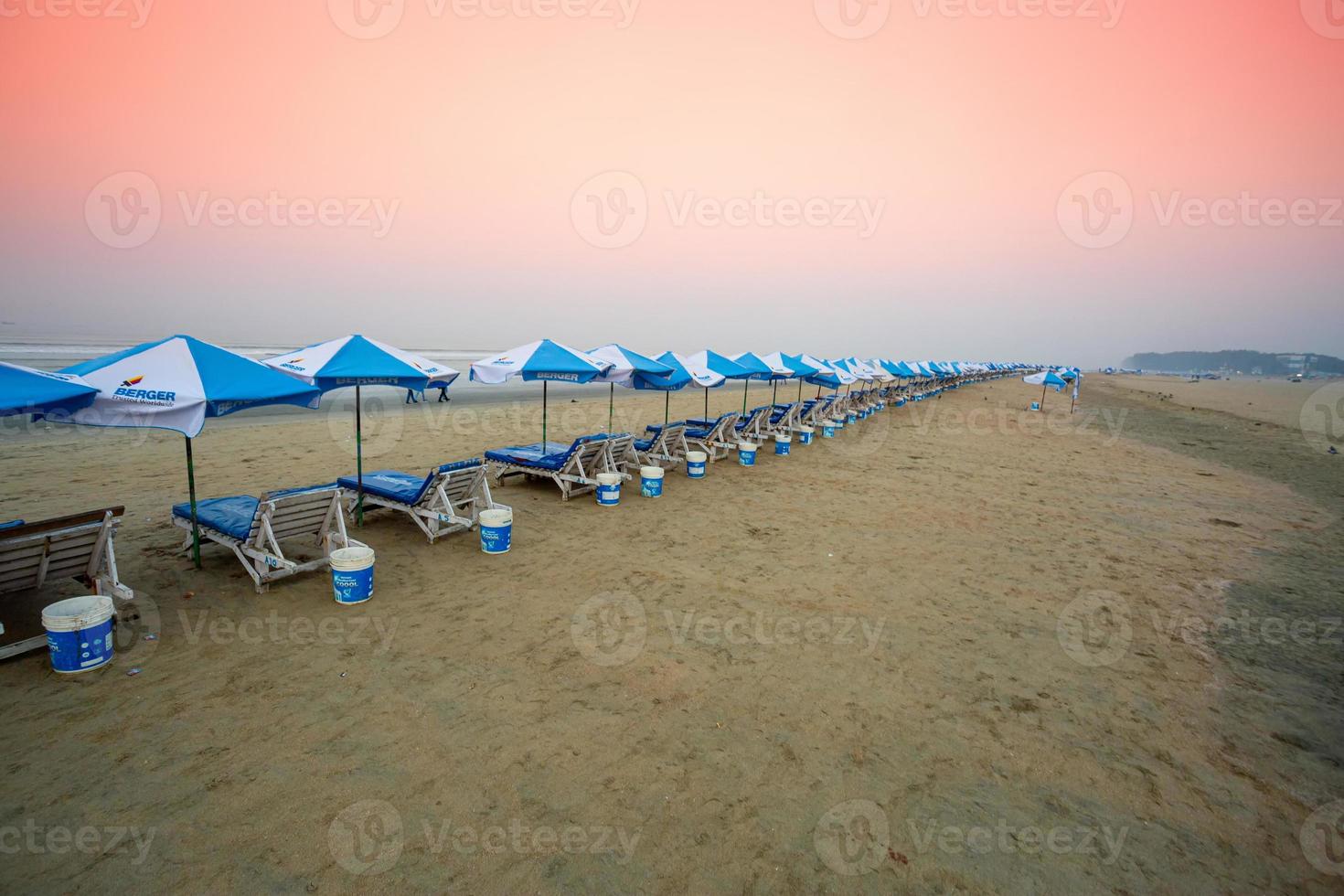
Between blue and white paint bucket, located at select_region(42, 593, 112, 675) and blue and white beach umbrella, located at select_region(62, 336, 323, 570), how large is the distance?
4.03ft

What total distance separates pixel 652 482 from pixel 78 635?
6244 mm

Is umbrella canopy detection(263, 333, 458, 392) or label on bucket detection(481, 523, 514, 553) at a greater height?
umbrella canopy detection(263, 333, 458, 392)

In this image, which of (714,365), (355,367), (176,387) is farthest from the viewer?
(714,365)

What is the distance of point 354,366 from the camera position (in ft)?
20.0

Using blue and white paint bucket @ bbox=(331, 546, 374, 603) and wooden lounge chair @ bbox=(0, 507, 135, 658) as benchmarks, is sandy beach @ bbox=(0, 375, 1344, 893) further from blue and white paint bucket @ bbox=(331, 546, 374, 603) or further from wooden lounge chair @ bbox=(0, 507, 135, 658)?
wooden lounge chair @ bbox=(0, 507, 135, 658)

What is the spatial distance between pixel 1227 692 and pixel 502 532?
6329mm

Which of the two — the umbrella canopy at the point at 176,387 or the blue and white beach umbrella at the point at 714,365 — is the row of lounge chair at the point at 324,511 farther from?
the blue and white beach umbrella at the point at 714,365

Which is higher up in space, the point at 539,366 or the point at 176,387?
the point at 539,366

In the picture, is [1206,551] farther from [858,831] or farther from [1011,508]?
[858,831]

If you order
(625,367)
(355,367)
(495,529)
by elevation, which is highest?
(625,367)

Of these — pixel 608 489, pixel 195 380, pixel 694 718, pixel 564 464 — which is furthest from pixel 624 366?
pixel 694 718

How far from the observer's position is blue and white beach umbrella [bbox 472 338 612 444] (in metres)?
8.22

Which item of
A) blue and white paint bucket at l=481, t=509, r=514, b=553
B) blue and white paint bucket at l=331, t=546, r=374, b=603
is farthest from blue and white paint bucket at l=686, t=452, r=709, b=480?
blue and white paint bucket at l=331, t=546, r=374, b=603

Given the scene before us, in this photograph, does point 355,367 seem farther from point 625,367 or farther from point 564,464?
point 625,367
